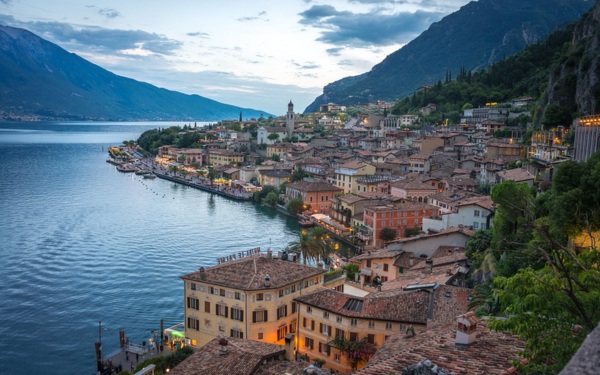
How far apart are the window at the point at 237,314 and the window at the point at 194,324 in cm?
209

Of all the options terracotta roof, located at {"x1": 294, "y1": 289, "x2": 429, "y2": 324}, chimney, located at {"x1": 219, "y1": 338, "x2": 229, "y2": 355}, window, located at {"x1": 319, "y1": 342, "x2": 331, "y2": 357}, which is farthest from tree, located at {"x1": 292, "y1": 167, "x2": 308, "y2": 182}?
chimney, located at {"x1": 219, "y1": 338, "x2": 229, "y2": 355}

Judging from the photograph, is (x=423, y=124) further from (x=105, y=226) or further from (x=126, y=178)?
(x=105, y=226)

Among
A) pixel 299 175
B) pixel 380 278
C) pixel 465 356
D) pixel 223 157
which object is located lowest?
pixel 380 278

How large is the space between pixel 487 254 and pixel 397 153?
166 feet

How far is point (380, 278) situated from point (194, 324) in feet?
42.1

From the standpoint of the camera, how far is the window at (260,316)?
2105cm

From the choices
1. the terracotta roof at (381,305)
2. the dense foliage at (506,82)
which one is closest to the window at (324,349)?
the terracotta roof at (381,305)

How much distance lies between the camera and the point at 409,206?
4472cm

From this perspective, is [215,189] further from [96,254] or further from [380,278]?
[380,278]

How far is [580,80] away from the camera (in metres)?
44.3

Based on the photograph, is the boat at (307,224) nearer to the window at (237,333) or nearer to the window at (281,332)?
the window at (281,332)

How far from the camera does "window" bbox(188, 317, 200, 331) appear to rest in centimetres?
2244

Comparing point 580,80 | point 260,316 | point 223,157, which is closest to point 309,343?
point 260,316

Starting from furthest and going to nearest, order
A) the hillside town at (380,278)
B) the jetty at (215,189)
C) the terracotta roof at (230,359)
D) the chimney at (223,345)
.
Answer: the jetty at (215,189) < the chimney at (223,345) < the terracotta roof at (230,359) < the hillside town at (380,278)
